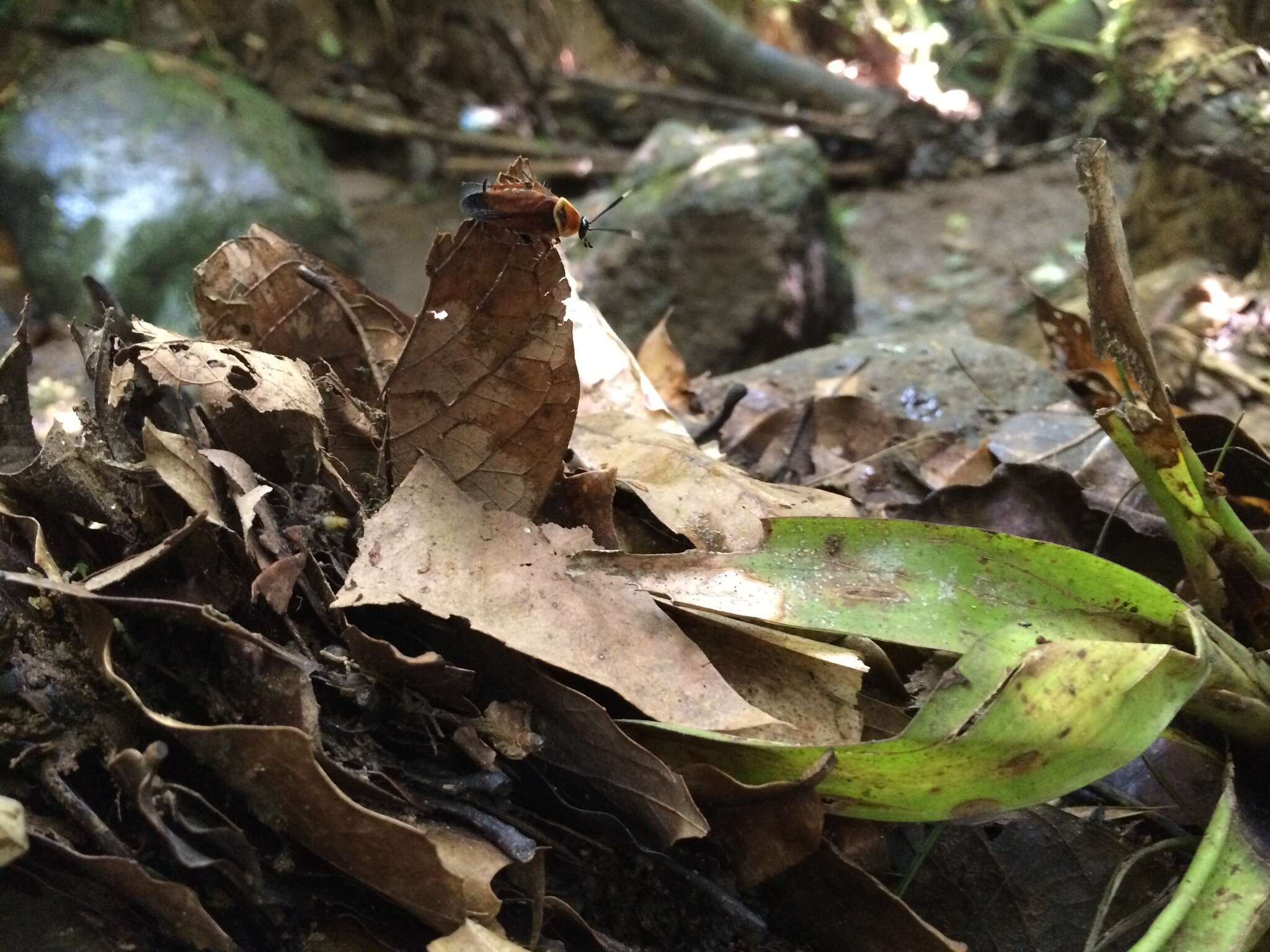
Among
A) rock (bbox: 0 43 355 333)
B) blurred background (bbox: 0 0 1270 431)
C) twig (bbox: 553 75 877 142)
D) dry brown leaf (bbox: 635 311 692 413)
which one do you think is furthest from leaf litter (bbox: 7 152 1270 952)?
twig (bbox: 553 75 877 142)

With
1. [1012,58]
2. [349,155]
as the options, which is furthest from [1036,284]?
[349,155]

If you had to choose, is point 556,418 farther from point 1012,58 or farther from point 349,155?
point 1012,58

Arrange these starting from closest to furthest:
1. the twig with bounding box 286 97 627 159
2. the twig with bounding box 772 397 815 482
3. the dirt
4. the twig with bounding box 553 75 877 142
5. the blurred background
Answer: the twig with bounding box 772 397 815 482
the blurred background
the dirt
the twig with bounding box 286 97 627 159
the twig with bounding box 553 75 877 142

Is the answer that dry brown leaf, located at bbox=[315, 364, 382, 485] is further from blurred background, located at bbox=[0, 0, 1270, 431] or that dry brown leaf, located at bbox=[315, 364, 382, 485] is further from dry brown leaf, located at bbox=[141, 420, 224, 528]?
blurred background, located at bbox=[0, 0, 1270, 431]

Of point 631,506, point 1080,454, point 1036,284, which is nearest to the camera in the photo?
point 631,506

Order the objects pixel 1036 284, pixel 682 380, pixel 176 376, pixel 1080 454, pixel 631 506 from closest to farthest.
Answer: pixel 176 376
pixel 631 506
pixel 1080 454
pixel 682 380
pixel 1036 284
